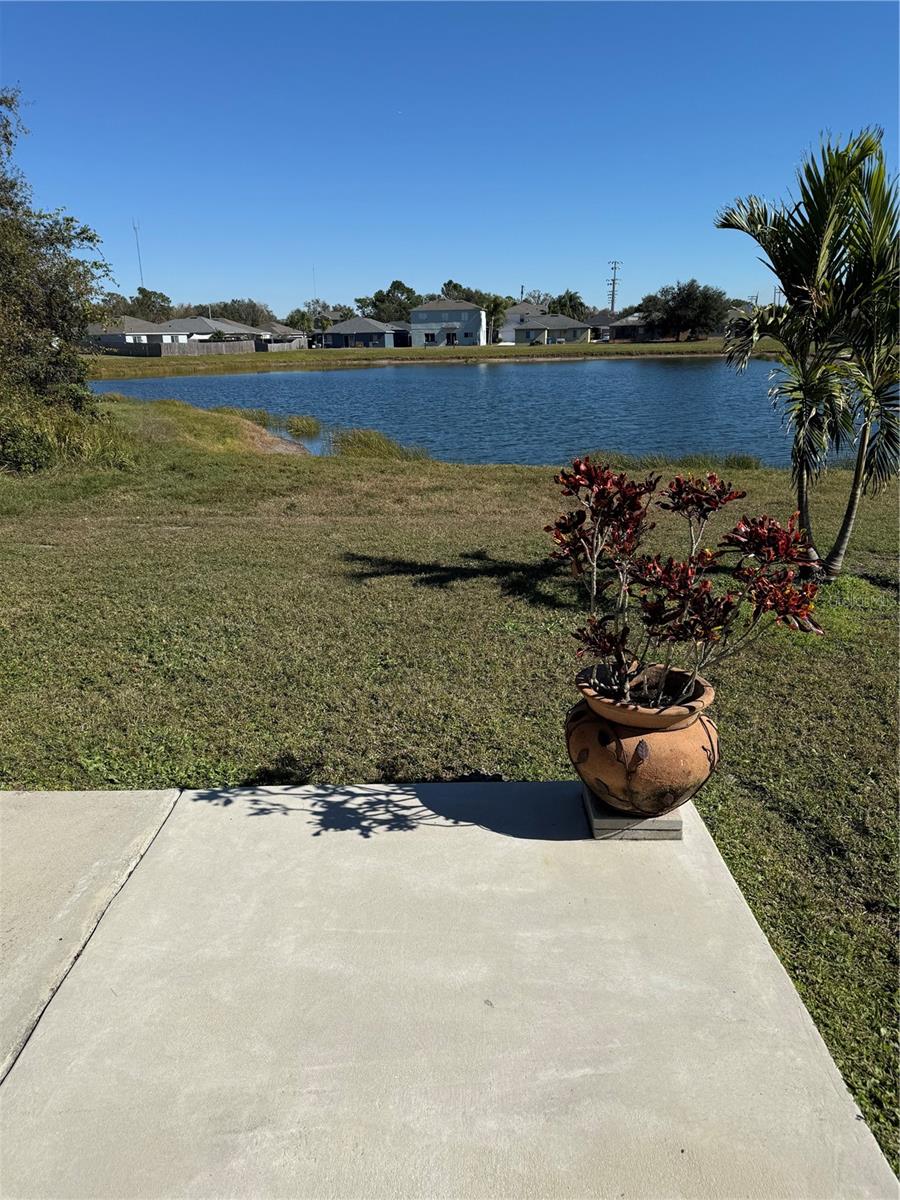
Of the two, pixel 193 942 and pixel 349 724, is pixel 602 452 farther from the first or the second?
pixel 193 942

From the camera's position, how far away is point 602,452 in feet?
63.3

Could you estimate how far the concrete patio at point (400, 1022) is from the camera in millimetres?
1942

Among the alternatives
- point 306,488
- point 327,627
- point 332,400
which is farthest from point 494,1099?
point 332,400

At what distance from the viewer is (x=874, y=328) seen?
275 inches

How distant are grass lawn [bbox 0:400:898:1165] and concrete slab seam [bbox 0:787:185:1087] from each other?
463mm

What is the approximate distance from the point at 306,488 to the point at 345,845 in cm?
1078

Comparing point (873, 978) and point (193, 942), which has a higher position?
point (193, 942)

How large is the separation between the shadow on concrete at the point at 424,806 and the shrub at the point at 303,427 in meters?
23.7

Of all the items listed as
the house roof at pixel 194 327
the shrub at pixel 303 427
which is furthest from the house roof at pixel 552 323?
the shrub at pixel 303 427

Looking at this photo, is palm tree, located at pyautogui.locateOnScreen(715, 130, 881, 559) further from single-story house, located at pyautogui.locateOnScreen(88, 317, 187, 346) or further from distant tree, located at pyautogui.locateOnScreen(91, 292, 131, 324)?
single-story house, located at pyautogui.locateOnScreen(88, 317, 187, 346)

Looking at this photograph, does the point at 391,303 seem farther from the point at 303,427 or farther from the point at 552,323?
the point at 303,427

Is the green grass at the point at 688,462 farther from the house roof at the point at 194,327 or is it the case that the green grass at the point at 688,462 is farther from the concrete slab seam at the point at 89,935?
the house roof at the point at 194,327

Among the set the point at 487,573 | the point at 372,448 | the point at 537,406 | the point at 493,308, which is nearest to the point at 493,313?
the point at 493,308

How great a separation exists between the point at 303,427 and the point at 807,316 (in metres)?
21.7
